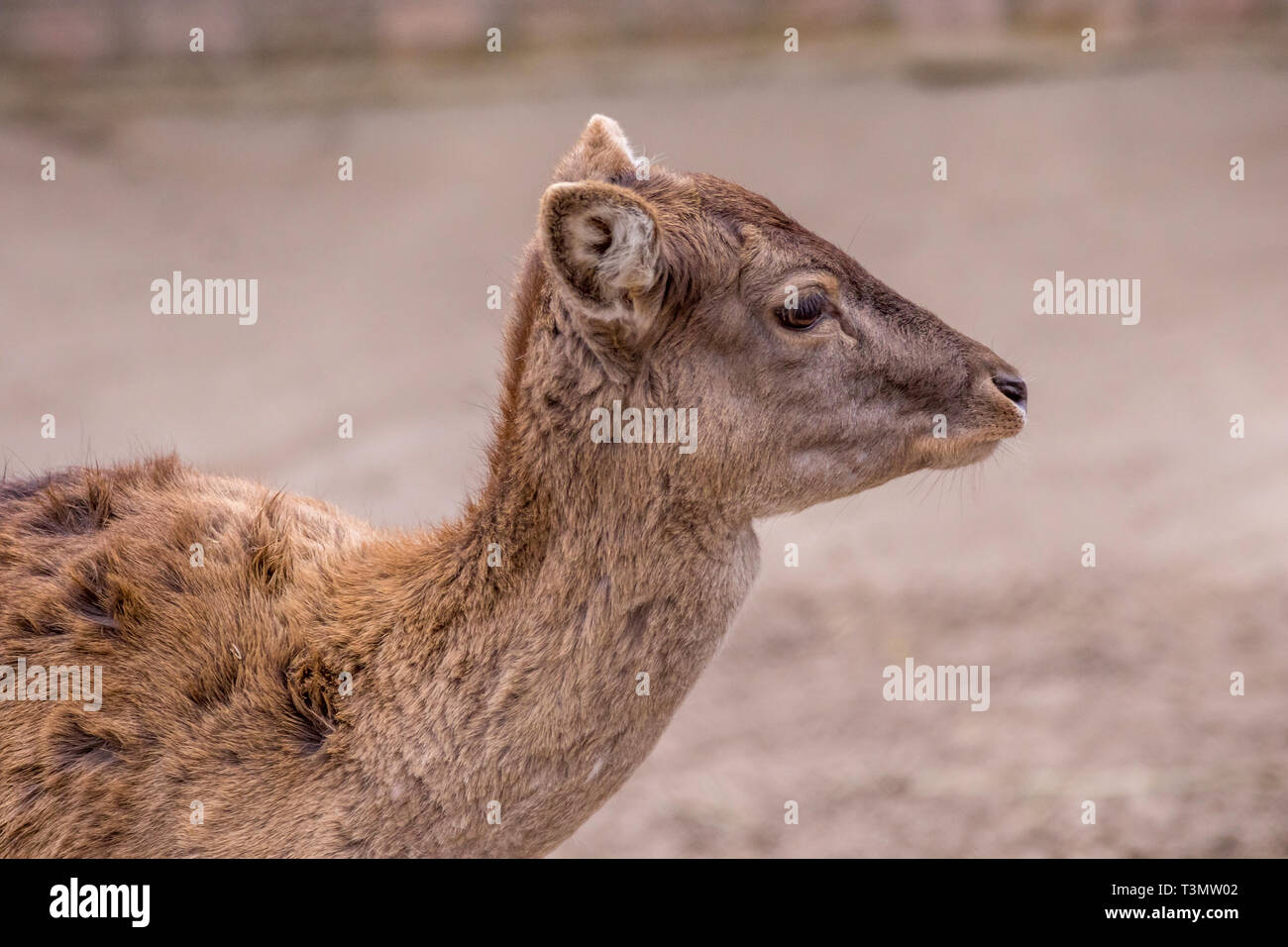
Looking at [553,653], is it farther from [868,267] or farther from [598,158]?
[868,267]

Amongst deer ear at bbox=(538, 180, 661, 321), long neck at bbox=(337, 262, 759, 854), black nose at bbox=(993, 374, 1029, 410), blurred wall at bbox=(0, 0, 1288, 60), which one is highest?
blurred wall at bbox=(0, 0, 1288, 60)

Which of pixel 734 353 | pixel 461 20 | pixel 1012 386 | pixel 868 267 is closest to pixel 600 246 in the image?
pixel 734 353

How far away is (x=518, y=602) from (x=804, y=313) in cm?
118

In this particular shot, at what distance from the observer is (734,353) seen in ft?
13.7

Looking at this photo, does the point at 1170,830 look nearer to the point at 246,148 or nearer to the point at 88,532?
the point at 88,532

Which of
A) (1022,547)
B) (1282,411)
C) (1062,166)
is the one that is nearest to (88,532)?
(1022,547)

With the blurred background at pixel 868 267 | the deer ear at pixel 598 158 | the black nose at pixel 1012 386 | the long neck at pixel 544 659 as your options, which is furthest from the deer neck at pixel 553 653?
the blurred background at pixel 868 267

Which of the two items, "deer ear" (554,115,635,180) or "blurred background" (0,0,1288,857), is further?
"blurred background" (0,0,1288,857)

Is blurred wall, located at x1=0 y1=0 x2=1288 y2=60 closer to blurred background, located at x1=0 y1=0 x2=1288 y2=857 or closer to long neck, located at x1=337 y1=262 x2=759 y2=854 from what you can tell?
blurred background, located at x1=0 y1=0 x2=1288 y2=857

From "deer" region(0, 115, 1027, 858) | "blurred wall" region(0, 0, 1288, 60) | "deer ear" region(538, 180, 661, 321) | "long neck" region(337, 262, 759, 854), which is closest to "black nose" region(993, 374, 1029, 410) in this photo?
"deer" region(0, 115, 1027, 858)

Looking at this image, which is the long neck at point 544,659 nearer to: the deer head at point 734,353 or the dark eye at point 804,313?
the deer head at point 734,353

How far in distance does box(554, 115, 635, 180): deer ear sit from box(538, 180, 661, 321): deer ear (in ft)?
1.64

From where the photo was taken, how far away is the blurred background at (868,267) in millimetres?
8328

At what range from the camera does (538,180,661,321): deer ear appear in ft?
12.4
